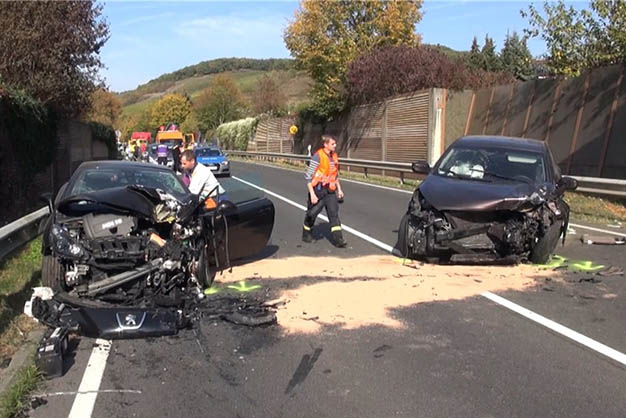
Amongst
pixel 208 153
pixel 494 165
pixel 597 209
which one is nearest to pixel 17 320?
pixel 494 165

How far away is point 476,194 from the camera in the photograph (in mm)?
7914

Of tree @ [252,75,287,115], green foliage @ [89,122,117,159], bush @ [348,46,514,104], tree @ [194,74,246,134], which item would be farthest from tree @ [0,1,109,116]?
tree @ [194,74,246,134]

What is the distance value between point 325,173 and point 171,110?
109 metres

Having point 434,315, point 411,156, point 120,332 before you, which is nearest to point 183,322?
point 120,332

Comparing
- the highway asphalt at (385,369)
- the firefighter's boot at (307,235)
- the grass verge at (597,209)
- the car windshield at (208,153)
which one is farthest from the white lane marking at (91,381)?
the car windshield at (208,153)

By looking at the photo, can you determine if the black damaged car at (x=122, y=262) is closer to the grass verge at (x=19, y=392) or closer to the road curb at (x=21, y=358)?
the road curb at (x=21, y=358)

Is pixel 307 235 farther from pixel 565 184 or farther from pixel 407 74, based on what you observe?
pixel 407 74

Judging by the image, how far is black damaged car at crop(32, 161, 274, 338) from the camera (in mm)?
5461

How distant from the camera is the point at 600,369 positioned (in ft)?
15.4

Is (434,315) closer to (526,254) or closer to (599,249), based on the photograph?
(526,254)

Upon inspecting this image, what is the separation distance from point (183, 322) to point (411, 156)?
85.0ft

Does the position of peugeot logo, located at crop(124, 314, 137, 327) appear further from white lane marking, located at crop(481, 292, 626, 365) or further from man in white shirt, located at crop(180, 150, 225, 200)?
white lane marking, located at crop(481, 292, 626, 365)

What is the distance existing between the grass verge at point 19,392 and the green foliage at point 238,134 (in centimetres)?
6111

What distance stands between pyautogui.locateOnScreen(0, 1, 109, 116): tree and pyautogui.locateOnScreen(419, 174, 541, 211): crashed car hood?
1094 cm
